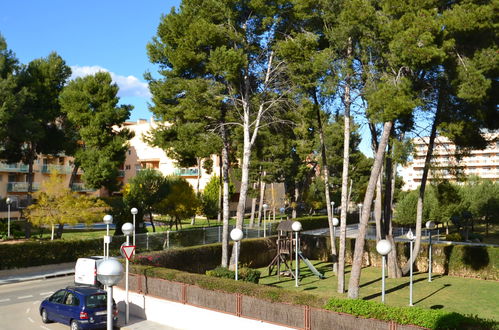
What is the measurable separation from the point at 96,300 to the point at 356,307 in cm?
781

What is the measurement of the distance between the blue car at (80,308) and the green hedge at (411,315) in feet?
22.7

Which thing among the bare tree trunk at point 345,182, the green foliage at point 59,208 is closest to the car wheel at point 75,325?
the bare tree trunk at point 345,182

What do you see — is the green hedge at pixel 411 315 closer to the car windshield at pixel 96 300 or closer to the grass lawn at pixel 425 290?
the grass lawn at pixel 425 290

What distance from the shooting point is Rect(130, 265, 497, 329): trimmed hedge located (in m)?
10.2

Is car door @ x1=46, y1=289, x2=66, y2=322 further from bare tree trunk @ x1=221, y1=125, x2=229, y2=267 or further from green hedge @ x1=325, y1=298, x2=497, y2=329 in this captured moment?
bare tree trunk @ x1=221, y1=125, x2=229, y2=267

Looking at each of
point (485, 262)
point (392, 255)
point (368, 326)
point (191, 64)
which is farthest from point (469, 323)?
point (191, 64)

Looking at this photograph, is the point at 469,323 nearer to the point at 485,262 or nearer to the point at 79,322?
the point at 79,322

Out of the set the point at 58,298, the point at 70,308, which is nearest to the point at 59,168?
the point at 58,298

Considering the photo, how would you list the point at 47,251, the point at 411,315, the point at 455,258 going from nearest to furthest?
the point at 411,315 < the point at 455,258 < the point at 47,251

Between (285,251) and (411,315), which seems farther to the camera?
(285,251)

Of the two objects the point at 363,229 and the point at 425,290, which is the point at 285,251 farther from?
the point at 363,229

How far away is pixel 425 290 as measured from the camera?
22.5 m

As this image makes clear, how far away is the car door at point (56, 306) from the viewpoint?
15188 mm

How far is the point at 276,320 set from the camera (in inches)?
506
